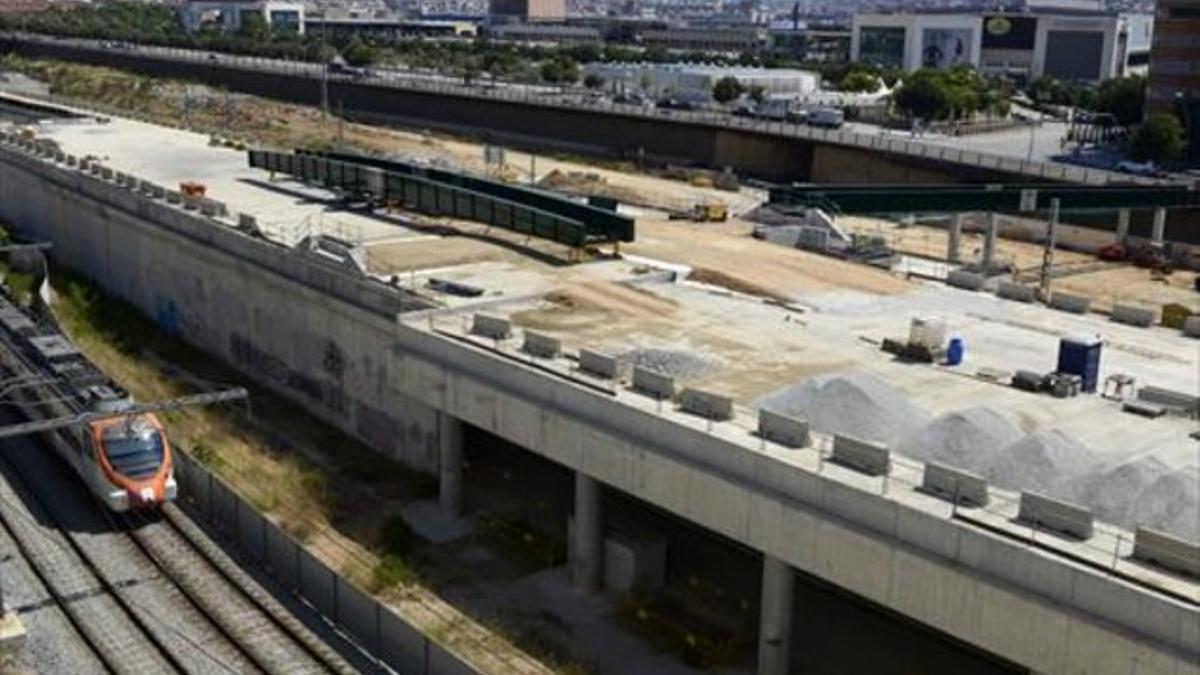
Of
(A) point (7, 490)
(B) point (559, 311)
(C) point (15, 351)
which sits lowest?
(A) point (7, 490)

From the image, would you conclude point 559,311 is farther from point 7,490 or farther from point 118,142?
point 118,142

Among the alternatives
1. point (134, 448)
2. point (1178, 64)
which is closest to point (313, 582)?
point (134, 448)

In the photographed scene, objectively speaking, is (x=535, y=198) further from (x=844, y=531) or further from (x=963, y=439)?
(x=844, y=531)

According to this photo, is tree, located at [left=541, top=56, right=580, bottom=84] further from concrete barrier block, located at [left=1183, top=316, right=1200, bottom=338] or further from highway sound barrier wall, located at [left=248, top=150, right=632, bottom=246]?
concrete barrier block, located at [left=1183, top=316, right=1200, bottom=338]

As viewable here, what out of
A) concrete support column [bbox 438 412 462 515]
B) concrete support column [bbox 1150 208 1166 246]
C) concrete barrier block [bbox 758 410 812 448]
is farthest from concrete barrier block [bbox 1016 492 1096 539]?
concrete support column [bbox 1150 208 1166 246]

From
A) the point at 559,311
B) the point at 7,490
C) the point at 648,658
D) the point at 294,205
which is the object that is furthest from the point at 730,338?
the point at 294,205
